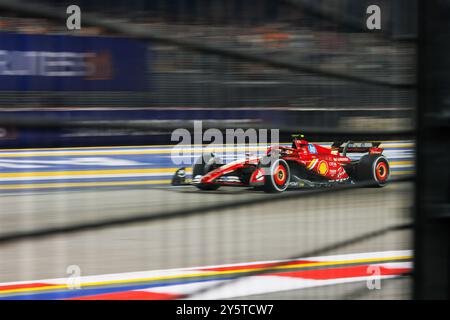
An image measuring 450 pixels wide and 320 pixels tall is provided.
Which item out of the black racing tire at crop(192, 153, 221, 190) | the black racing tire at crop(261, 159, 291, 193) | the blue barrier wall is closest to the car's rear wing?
the black racing tire at crop(261, 159, 291, 193)

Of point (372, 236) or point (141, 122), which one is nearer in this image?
point (141, 122)

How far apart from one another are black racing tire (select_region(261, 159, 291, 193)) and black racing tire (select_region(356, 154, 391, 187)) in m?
0.23

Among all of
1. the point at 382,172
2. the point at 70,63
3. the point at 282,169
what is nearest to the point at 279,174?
the point at 282,169

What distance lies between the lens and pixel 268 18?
145cm

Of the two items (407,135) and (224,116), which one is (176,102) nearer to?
(224,116)

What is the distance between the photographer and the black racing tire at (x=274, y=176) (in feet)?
4.85

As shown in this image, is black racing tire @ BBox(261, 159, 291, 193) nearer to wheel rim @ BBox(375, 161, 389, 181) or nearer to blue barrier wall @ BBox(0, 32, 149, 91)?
wheel rim @ BBox(375, 161, 389, 181)

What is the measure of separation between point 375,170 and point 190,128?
0.65m

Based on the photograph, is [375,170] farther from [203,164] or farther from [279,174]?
[203,164]

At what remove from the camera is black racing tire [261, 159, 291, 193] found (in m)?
1.48

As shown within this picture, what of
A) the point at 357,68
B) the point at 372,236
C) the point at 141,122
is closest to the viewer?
the point at 141,122
